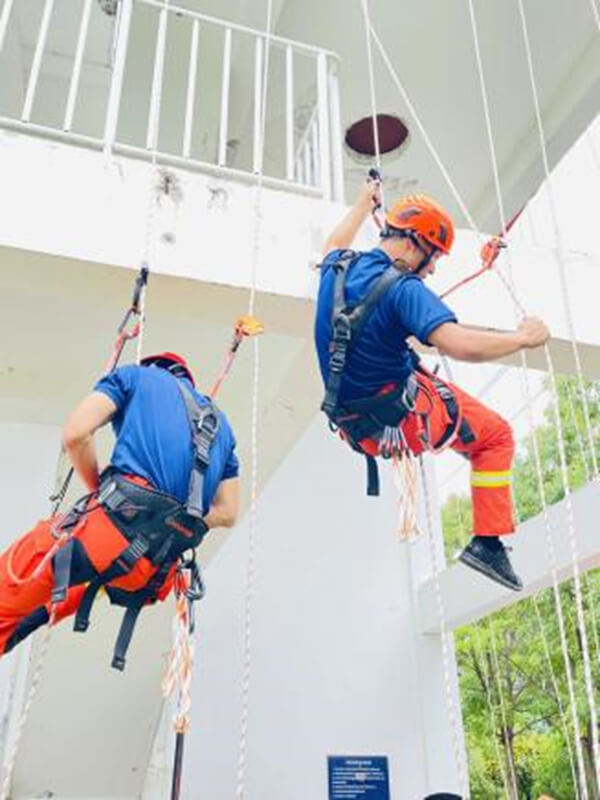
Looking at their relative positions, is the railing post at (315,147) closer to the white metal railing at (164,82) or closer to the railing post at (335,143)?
the railing post at (335,143)

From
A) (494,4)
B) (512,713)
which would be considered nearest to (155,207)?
(494,4)

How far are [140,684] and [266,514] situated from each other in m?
1.54

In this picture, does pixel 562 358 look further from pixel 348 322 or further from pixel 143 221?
pixel 143 221

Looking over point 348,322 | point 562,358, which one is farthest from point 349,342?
point 562,358

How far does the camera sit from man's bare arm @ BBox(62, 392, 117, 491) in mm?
1738

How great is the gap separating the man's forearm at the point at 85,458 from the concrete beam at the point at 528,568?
98.1 inches

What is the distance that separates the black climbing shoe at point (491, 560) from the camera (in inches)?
83.4

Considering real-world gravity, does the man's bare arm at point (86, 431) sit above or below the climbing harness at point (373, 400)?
below

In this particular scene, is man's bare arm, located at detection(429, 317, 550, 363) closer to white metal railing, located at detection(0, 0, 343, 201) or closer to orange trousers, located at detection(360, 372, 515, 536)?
orange trousers, located at detection(360, 372, 515, 536)

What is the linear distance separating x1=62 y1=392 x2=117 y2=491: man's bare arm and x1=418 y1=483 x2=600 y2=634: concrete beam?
2504mm

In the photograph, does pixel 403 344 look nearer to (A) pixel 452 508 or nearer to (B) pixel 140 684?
(B) pixel 140 684

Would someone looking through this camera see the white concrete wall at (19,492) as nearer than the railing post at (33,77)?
No

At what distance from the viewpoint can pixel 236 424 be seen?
355 cm

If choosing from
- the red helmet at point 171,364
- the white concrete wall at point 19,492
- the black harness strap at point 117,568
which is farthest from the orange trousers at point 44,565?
the white concrete wall at point 19,492
